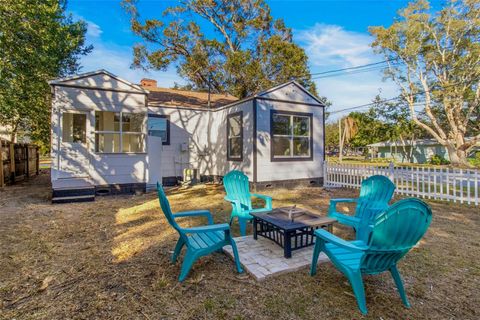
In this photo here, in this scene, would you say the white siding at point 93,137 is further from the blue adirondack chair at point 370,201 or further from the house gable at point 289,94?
the blue adirondack chair at point 370,201

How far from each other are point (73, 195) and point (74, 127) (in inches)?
90.1

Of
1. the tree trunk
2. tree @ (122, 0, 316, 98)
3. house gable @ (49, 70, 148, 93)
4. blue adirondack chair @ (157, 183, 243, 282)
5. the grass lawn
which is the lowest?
the grass lawn

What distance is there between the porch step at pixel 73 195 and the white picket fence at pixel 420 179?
7953 millimetres

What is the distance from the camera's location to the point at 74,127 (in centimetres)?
793

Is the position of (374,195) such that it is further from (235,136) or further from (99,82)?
(99,82)

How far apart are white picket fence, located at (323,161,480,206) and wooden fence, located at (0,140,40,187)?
1205cm

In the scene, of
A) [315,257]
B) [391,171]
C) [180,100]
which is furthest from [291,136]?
[315,257]

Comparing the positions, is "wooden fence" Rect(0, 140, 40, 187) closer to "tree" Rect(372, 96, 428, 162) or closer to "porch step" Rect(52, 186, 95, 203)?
"porch step" Rect(52, 186, 95, 203)

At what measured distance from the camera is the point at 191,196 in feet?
25.9

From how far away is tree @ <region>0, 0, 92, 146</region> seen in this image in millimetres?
9109

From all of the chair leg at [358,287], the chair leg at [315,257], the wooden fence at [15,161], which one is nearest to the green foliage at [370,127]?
the wooden fence at [15,161]

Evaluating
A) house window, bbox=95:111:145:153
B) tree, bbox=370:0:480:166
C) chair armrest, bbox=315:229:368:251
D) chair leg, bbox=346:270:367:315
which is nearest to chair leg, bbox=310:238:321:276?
chair armrest, bbox=315:229:368:251

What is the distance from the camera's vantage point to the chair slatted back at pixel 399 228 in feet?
6.72

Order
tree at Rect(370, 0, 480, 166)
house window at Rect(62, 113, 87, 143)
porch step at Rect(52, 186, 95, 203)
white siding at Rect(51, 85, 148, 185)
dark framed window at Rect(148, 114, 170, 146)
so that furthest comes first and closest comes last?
1. tree at Rect(370, 0, 480, 166)
2. dark framed window at Rect(148, 114, 170, 146)
3. house window at Rect(62, 113, 87, 143)
4. white siding at Rect(51, 85, 148, 185)
5. porch step at Rect(52, 186, 95, 203)
